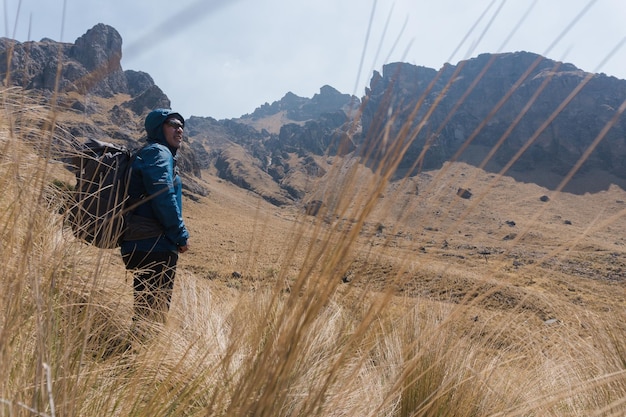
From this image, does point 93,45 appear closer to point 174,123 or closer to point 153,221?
point 174,123

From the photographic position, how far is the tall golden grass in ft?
2.52

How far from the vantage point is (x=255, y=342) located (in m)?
0.85

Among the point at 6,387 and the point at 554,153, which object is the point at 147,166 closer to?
the point at 6,387

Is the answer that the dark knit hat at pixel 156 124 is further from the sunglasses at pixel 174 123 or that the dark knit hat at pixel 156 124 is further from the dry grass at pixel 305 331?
the dry grass at pixel 305 331

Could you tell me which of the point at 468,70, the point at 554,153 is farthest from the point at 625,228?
the point at 468,70

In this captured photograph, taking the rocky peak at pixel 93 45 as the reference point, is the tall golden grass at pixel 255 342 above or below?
below

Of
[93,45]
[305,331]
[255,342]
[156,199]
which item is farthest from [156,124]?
[93,45]

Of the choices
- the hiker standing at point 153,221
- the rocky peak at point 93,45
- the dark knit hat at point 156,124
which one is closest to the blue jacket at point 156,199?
the hiker standing at point 153,221

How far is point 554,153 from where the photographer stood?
99438mm

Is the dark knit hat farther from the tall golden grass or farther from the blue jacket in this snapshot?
the tall golden grass

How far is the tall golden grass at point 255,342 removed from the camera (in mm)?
767

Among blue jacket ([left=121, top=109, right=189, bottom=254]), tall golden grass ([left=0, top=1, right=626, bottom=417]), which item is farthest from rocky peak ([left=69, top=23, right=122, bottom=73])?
tall golden grass ([left=0, top=1, right=626, bottom=417])

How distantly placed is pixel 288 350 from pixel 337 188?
0.35m

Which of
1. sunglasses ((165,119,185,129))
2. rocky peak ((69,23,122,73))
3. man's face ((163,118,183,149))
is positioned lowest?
man's face ((163,118,183,149))
